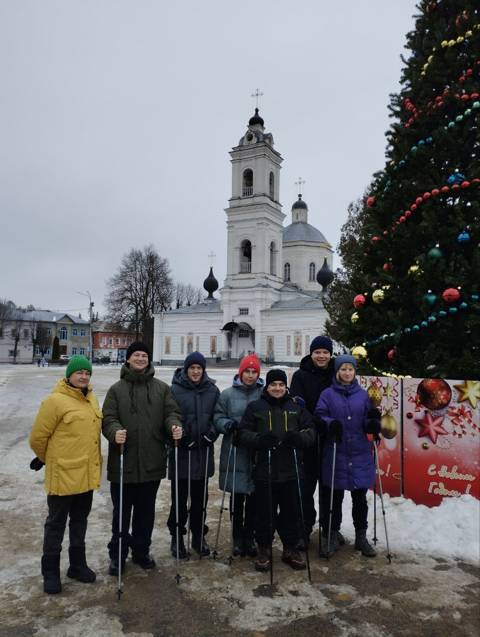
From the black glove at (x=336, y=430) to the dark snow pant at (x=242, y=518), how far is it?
1.02m

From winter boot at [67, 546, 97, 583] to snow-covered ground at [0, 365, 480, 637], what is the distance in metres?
0.10

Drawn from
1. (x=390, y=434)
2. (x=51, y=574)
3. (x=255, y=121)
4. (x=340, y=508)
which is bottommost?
(x=51, y=574)

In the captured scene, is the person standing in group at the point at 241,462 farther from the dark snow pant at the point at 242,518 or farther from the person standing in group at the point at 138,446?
the person standing in group at the point at 138,446

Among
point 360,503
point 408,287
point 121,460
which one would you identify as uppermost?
point 408,287

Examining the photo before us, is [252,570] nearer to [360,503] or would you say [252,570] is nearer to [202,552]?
[202,552]

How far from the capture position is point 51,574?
424cm

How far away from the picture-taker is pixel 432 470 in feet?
19.4

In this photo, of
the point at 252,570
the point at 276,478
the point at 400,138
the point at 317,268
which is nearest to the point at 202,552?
the point at 252,570

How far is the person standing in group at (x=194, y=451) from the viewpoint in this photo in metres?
5.00

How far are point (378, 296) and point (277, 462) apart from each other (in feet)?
9.08

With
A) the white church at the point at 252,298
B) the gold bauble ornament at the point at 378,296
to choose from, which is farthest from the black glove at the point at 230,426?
the white church at the point at 252,298

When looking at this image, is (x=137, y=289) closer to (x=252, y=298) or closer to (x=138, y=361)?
(x=252, y=298)

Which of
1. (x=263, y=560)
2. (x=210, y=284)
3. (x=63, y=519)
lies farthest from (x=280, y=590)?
(x=210, y=284)

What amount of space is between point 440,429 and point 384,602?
2.46m
